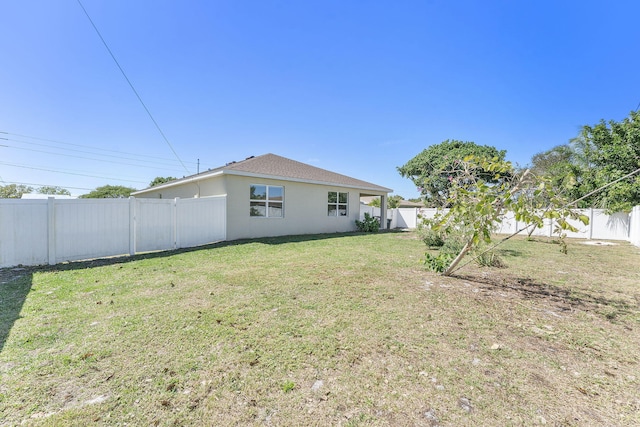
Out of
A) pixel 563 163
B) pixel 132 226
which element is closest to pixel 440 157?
pixel 563 163

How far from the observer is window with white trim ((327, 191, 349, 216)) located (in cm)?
1477

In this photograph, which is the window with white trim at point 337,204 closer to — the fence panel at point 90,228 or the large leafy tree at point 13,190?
the fence panel at point 90,228

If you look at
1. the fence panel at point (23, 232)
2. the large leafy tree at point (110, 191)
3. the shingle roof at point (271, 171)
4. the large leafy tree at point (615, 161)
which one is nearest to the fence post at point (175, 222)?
the shingle roof at point (271, 171)

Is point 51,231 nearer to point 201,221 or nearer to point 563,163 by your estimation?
point 201,221

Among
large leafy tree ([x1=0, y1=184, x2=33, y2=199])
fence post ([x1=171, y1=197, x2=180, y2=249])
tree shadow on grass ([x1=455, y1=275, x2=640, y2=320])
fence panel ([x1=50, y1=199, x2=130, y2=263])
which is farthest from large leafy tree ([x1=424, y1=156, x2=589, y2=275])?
large leafy tree ([x1=0, y1=184, x2=33, y2=199])

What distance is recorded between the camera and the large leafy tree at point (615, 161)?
41.5 feet

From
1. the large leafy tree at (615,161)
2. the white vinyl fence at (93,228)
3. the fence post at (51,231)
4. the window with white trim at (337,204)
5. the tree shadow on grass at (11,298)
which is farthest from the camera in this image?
the window with white trim at (337,204)

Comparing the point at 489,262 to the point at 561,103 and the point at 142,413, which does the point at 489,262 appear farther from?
the point at 561,103

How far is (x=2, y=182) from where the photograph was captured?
36.0 metres

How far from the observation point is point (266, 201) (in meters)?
11.9

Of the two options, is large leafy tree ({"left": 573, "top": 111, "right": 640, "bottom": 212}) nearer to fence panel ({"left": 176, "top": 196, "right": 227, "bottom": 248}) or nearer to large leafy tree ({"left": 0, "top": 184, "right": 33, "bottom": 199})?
fence panel ({"left": 176, "top": 196, "right": 227, "bottom": 248})

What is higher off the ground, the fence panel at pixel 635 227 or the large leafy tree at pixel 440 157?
the large leafy tree at pixel 440 157

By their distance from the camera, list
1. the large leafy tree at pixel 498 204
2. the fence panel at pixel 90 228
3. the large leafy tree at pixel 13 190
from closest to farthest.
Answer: the large leafy tree at pixel 498 204, the fence panel at pixel 90 228, the large leafy tree at pixel 13 190

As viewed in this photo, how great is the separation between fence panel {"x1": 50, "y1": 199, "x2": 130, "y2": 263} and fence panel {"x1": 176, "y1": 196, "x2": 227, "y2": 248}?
162cm
